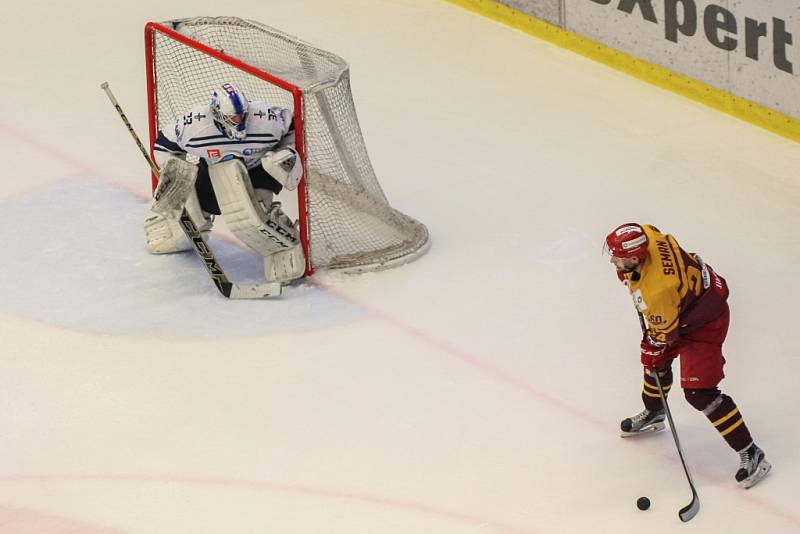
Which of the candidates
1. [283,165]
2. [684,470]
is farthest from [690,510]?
[283,165]

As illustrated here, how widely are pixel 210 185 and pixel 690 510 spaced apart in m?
2.37

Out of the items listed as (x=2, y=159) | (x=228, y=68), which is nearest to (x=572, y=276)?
(x=228, y=68)

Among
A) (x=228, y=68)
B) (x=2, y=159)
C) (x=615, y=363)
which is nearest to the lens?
(x=615, y=363)

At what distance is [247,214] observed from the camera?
6316 millimetres

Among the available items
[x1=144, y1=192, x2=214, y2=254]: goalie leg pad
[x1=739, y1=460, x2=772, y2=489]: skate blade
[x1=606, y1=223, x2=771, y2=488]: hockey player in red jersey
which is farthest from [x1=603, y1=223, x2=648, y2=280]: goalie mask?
[x1=144, y1=192, x2=214, y2=254]: goalie leg pad

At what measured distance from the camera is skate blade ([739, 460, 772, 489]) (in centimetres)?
512

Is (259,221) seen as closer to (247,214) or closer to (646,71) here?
(247,214)

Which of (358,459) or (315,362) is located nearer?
(358,459)

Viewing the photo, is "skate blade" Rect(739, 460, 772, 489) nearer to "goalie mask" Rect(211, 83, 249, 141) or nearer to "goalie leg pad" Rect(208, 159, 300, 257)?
"goalie leg pad" Rect(208, 159, 300, 257)

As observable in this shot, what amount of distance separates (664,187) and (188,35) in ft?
7.14

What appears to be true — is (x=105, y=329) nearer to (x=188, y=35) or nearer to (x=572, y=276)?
(x=188, y=35)

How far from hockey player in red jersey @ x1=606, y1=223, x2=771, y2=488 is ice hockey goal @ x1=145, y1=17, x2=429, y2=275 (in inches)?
66.4

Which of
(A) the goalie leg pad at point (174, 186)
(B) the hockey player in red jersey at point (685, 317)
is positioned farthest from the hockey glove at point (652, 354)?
(A) the goalie leg pad at point (174, 186)

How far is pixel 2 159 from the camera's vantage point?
756 cm
